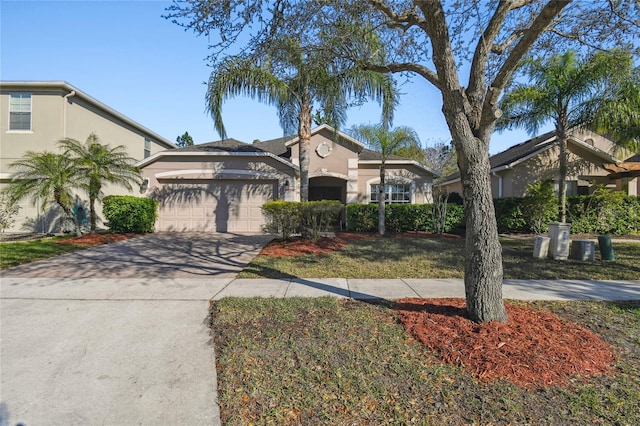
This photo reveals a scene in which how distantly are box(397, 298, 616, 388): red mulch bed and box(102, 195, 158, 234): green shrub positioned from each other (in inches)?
522

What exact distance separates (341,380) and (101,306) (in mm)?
4160

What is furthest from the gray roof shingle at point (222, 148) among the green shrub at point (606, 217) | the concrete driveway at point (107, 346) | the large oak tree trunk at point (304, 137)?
the green shrub at point (606, 217)

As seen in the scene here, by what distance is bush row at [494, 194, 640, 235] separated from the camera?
1417 centimetres

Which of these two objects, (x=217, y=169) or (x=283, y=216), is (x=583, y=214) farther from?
(x=217, y=169)

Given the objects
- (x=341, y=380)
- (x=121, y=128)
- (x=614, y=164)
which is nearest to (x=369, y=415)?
(x=341, y=380)

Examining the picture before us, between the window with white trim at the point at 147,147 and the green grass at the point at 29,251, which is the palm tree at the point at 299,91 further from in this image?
the window with white trim at the point at 147,147

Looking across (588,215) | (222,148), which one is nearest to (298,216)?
(222,148)

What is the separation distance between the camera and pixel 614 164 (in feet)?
52.1

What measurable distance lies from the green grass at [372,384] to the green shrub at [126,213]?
38.8ft

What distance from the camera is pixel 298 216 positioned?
11.6m

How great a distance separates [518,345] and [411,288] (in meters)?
2.59

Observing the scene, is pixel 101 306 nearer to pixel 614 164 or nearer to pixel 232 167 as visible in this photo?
pixel 232 167

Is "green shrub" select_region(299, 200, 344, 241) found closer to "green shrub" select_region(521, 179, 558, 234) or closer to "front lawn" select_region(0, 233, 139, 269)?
"front lawn" select_region(0, 233, 139, 269)

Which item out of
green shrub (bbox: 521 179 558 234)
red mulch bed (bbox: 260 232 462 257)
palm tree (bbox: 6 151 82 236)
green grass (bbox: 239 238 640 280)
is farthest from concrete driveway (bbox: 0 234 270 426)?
green shrub (bbox: 521 179 558 234)
